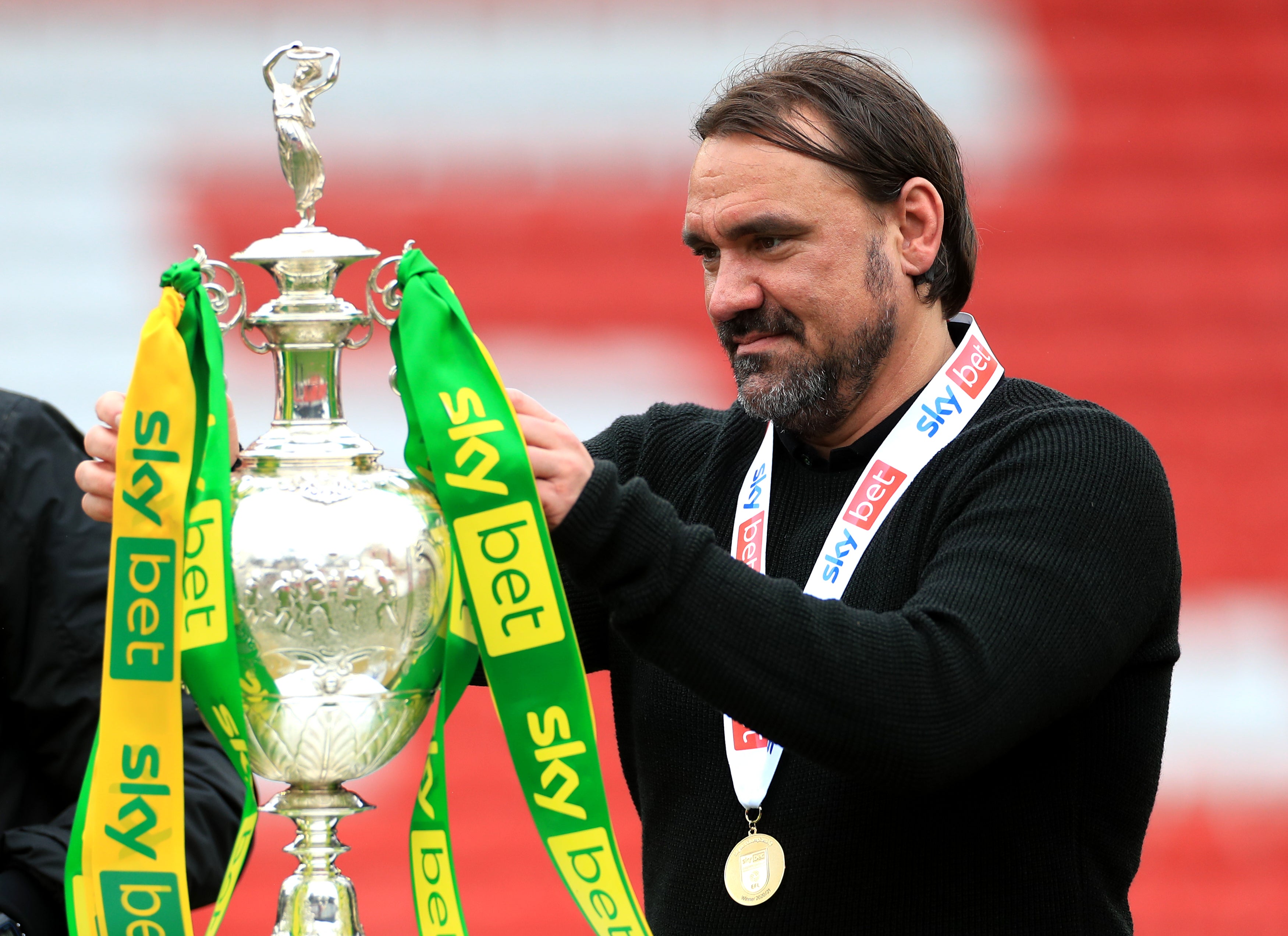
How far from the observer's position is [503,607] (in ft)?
3.96

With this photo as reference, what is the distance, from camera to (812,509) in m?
1.80

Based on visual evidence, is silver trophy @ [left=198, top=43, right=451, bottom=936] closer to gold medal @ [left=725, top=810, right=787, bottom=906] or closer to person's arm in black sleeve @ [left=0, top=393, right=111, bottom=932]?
gold medal @ [left=725, top=810, right=787, bottom=906]

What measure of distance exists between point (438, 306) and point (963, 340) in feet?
2.43

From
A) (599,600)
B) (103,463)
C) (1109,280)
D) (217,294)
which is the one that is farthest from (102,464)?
(1109,280)

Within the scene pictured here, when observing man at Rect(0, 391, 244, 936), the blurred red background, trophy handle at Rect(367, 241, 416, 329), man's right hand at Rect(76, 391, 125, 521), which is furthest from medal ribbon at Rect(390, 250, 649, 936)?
the blurred red background

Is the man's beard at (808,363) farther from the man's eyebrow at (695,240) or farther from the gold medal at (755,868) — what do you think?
the gold medal at (755,868)

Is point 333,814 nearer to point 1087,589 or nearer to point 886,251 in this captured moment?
point 1087,589

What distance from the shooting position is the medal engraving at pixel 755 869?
1.58m

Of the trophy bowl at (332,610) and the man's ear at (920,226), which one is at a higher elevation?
the man's ear at (920,226)

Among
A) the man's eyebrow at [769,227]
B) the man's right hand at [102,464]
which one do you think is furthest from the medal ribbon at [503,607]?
the man's eyebrow at [769,227]

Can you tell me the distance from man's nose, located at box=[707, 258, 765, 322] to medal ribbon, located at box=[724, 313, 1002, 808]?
0.67 ft

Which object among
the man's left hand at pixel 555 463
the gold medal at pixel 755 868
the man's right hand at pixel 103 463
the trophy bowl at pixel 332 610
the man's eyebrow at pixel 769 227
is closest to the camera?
the trophy bowl at pixel 332 610

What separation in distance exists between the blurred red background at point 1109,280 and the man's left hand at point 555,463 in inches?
107

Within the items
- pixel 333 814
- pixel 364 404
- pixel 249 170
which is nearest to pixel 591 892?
pixel 333 814
